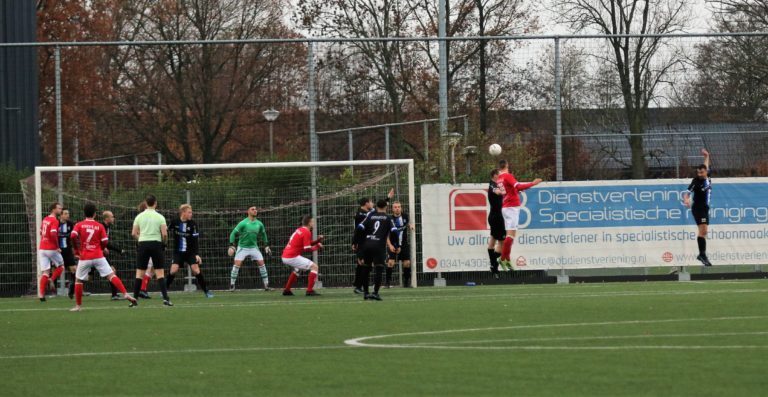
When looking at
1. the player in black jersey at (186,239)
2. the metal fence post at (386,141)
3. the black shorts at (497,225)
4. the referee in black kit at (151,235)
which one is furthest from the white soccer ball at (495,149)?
the referee in black kit at (151,235)

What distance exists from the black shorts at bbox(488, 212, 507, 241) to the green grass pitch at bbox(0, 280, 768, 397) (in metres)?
1.41

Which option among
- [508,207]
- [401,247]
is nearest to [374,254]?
[508,207]

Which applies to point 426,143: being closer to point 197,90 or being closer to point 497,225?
point 497,225

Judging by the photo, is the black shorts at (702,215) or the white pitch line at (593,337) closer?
the white pitch line at (593,337)

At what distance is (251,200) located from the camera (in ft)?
96.3

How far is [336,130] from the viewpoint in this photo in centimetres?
2945

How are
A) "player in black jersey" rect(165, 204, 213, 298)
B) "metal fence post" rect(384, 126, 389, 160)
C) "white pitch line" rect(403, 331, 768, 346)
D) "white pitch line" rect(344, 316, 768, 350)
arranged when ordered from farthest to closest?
"metal fence post" rect(384, 126, 389, 160) < "player in black jersey" rect(165, 204, 213, 298) < "white pitch line" rect(403, 331, 768, 346) < "white pitch line" rect(344, 316, 768, 350)

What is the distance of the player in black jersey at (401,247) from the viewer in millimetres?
27500

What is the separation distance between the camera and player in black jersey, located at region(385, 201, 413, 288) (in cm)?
2750

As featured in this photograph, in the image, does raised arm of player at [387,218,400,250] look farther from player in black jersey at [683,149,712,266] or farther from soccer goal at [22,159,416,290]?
player in black jersey at [683,149,712,266]

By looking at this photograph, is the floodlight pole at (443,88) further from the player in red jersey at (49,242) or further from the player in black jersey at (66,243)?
the player in red jersey at (49,242)

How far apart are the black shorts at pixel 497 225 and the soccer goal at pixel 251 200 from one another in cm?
556

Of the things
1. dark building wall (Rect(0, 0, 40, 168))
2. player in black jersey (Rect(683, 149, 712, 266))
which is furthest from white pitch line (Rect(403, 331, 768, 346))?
dark building wall (Rect(0, 0, 40, 168))

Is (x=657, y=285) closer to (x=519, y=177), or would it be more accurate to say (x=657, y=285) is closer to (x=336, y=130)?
(x=519, y=177)
